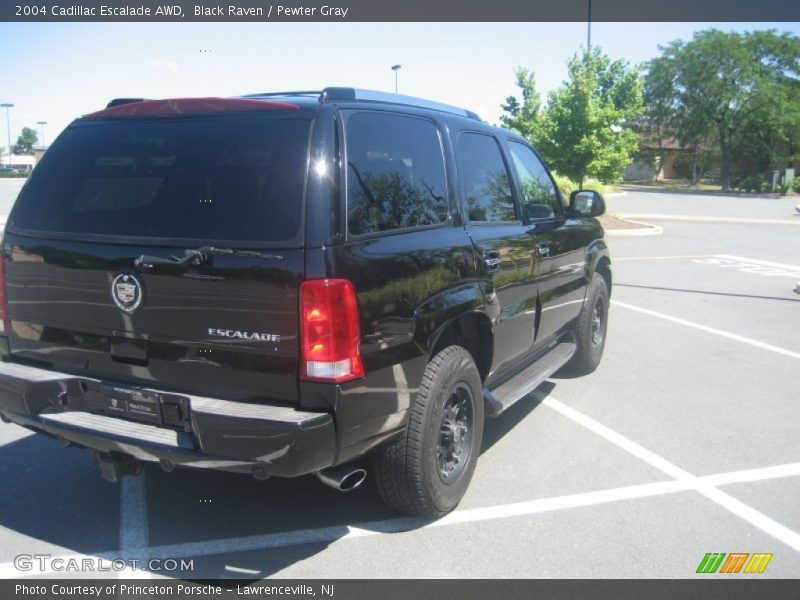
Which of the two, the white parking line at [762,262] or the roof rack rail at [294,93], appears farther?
the white parking line at [762,262]

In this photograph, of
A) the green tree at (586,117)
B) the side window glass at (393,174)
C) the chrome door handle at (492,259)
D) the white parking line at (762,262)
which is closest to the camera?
the side window glass at (393,174)

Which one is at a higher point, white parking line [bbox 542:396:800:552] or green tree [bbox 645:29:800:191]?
green tree [bbox 645:29:800:191]

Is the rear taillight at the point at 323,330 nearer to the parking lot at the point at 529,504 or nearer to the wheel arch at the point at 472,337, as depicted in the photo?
the wheel arch at the point at 472,337

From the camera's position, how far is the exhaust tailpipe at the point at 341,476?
304 centimetres

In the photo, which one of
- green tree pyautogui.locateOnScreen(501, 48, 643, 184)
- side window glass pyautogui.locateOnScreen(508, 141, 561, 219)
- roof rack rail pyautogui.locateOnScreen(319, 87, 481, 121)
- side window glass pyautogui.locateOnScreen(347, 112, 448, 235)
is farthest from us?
green tree pyautogui.locateOnScreen(501, 48, 643, 184)

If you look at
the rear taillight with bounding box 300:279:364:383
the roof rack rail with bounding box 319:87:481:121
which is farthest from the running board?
the roof rack rail with bounding box 319:87:481:121

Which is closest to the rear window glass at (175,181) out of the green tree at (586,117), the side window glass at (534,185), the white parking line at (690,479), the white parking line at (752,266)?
the side window glass at (534,185)

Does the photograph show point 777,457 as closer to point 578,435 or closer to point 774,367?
point 578,435

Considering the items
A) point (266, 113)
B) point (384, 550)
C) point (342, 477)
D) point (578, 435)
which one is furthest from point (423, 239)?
point (578, 435)

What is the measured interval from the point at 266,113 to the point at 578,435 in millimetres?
3063

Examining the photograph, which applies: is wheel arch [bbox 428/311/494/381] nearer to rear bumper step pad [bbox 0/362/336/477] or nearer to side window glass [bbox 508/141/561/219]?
rear bumper step pad [bbox 0/362/336/477]

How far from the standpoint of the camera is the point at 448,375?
3.51m

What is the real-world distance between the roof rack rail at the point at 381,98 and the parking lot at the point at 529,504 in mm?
1844

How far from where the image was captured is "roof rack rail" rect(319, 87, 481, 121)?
3.29 m
